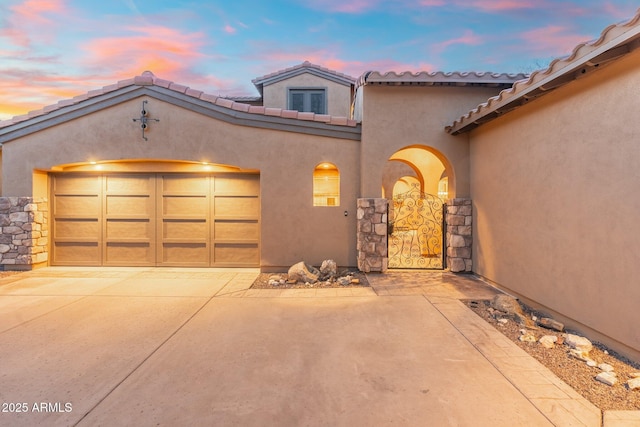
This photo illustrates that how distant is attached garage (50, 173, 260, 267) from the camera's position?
24.7ft

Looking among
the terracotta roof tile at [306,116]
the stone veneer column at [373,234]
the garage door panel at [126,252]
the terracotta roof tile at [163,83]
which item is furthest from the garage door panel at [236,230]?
the terracotta roof tile at [163,83]

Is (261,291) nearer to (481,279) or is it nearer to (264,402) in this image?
(264,402)

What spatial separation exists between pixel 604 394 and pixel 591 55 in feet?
12.0

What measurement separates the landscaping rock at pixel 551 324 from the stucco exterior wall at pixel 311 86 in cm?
1002

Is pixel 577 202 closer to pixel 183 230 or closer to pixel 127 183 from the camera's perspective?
pixel 183 230

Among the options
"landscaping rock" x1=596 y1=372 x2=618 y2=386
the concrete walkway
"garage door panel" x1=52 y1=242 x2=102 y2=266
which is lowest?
the concrete walkway

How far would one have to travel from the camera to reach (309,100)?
12.0 meters

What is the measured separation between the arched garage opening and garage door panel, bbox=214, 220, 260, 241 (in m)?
0.03

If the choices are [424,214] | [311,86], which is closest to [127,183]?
[311,86]

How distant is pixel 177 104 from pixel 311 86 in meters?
6.65

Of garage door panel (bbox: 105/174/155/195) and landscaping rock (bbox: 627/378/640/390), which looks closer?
landscaping rock (bbox: 627/378/640/390)

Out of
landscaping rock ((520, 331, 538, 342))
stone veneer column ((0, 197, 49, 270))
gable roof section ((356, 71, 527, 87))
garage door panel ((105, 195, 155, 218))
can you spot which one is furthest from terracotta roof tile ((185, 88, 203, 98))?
landscaping rock ((520, 331, 538, 342))

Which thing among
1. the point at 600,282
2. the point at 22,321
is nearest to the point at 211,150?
the point at 22,321

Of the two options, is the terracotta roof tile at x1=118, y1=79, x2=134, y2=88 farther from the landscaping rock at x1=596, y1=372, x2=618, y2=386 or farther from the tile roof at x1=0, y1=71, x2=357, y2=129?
the landscaping rock at x1=596, y1=372, x2=618, y2=386
